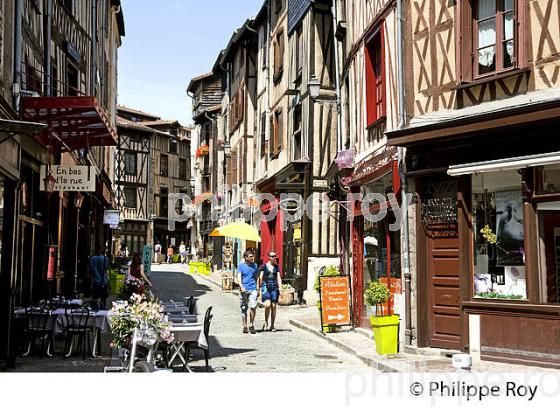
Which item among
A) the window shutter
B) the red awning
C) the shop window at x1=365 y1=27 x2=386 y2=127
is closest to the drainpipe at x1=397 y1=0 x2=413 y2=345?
the shop window at x1=365 y1=27 x2=386 y2=127

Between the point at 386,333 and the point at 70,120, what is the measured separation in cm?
673

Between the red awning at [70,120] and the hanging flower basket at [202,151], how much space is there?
97.4 feet

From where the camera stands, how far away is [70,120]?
12.5 m

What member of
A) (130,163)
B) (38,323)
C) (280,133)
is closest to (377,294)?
(38,323)

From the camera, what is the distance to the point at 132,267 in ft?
48.2

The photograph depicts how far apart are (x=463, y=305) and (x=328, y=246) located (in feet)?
31.7

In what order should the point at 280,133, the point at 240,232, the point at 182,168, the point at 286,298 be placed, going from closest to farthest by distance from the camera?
the point at 286,298 → the point at 240,232 → the point at 280,133 → the point at 182,168

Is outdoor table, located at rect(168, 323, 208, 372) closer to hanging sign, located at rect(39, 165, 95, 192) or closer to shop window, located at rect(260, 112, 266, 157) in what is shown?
hanging sign, located at rect(39, 165, 95, 192)

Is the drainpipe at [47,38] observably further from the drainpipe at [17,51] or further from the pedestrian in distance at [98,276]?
the pedestrian in distance at [98,276]

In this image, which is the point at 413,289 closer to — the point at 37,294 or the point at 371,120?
the point at 371,120

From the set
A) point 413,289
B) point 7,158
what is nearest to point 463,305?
point 413,289

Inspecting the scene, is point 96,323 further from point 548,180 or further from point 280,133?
point 280,133

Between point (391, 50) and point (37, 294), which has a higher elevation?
point (391, 50)

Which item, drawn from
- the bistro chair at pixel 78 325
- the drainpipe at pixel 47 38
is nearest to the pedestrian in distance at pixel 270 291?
the bistro chair at pixel 78 325
